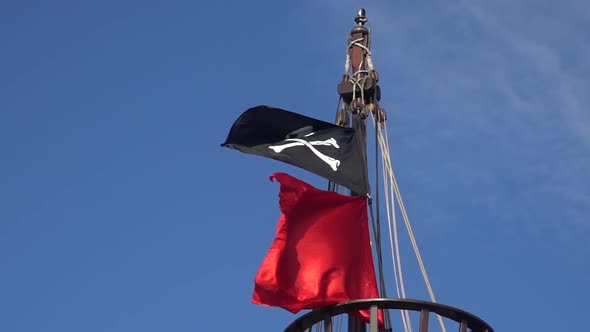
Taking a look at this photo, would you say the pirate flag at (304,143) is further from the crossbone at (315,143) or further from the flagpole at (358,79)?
the flagpole at (358,79)

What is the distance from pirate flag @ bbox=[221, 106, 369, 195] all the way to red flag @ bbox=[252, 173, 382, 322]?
566 millimetres

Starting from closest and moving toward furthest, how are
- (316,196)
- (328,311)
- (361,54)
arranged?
(328,311) < (316,196) < (361,54)

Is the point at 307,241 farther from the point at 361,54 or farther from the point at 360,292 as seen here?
the point at 361,54

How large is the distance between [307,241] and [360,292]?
46.1 inches

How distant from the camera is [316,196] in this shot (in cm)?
2466

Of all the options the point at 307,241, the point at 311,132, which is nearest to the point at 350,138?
the point at 311,132

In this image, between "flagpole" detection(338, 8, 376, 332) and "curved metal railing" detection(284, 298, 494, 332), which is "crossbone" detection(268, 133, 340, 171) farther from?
"curved metal railing" detection(284, 298, 494, 332)

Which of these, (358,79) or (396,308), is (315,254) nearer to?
(396,308)

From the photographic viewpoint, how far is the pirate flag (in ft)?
82.6

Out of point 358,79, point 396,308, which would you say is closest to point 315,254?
point 396,308

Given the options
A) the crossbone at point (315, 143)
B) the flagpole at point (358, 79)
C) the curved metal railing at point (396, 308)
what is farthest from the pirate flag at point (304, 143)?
the curved metal railing at point (396, 308)

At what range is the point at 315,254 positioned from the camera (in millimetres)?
24141

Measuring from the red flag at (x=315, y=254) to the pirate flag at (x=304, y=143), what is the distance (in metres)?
0.57

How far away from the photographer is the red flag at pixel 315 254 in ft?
77.0
